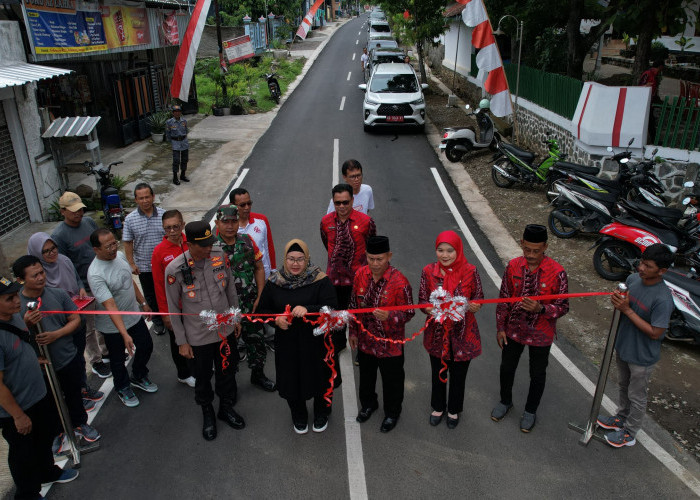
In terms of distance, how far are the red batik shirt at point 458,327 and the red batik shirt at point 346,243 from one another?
1.11m

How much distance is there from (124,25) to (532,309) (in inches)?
580

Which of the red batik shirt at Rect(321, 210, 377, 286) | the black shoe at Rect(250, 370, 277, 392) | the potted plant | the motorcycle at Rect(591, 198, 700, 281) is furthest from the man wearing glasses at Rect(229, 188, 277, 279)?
the potted plant

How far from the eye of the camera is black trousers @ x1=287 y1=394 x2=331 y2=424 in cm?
459

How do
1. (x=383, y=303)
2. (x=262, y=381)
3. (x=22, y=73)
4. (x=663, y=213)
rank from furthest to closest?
(x=22, y=73), (x=663, y=213), (x=262, y=381), (x=383, y=303)

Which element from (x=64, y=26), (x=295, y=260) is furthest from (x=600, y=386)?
(x=64, y=26)

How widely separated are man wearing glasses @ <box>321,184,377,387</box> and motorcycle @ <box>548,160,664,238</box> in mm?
4797

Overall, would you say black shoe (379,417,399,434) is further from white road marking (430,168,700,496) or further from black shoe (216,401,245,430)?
white road marking (430,168,700,496)

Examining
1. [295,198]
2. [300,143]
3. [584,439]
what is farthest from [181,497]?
[300,143]

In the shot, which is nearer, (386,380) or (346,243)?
(386,380)

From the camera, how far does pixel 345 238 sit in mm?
5383

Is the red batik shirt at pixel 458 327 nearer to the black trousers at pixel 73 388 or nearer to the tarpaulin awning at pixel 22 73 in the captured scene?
the black trousers at pixel 73 388

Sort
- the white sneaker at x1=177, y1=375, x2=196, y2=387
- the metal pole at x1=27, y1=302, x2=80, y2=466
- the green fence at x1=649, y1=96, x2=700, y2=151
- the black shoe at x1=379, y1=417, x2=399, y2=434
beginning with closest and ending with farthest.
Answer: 1. the metal pole at x1=27, y1=302, x2=80, y2=466
2. the black shoe at x1=379, y1=417, x2=399, y2=434
3. the white sneaker at x1=177, y1=375, x2=196, y2=387
4. the green fence at x1=649, y1=96, x2=700, y2=151

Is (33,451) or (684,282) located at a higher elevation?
(684,282)

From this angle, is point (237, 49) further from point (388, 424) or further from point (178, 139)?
point (388, 424)
